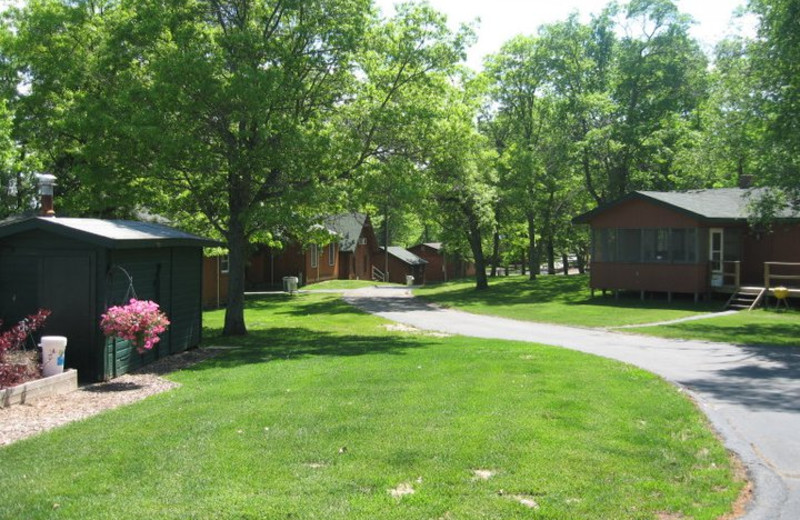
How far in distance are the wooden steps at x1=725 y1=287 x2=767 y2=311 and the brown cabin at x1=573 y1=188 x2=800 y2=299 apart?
1.11 feet

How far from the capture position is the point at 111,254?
12.4 meters

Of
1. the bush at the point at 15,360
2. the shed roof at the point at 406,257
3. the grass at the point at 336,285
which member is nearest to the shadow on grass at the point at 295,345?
the bush at the point at 15,360

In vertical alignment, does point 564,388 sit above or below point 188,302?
below

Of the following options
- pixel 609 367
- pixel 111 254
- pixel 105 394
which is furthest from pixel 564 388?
pixel 111 254

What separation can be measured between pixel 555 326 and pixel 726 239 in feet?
36.1

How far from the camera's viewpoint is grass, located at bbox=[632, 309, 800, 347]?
700 inches

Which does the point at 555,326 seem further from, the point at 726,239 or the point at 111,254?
the point at 111,254

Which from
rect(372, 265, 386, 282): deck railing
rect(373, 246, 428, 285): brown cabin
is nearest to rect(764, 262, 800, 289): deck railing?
rect(372, 265, 386, 282): deck railing

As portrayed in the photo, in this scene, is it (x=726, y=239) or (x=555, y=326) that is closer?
(x=555, y=326)

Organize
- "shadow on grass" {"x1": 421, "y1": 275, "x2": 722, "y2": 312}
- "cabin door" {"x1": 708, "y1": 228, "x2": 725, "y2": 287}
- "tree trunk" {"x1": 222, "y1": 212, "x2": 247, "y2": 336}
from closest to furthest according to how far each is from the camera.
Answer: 1. "tree trunk" {"x1": 222, "y1": 212, "x2": 247, "y2": 336}
2. "shadow on grass" {"x1": 421, "y1": 275, "x2": 722, "y2": 312}
3. "cabin door" {"x1": 708, "y1": 228, "x2": 725, "y2": 287}

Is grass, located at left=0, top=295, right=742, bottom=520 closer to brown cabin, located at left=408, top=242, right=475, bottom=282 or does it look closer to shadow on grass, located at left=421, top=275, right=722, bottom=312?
shadow on grass, located at left=421, top=275, right=722, bottom=312

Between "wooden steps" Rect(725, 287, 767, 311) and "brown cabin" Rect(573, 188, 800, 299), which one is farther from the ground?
"brown cabin" Rect(573, 188, 800, 299)

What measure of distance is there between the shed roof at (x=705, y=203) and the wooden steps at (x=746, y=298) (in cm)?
284

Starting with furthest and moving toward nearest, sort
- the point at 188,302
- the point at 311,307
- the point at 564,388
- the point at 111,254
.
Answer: the point at 311,307 → the point at 188,302 → the point at 111,254 → the point at 564,388
